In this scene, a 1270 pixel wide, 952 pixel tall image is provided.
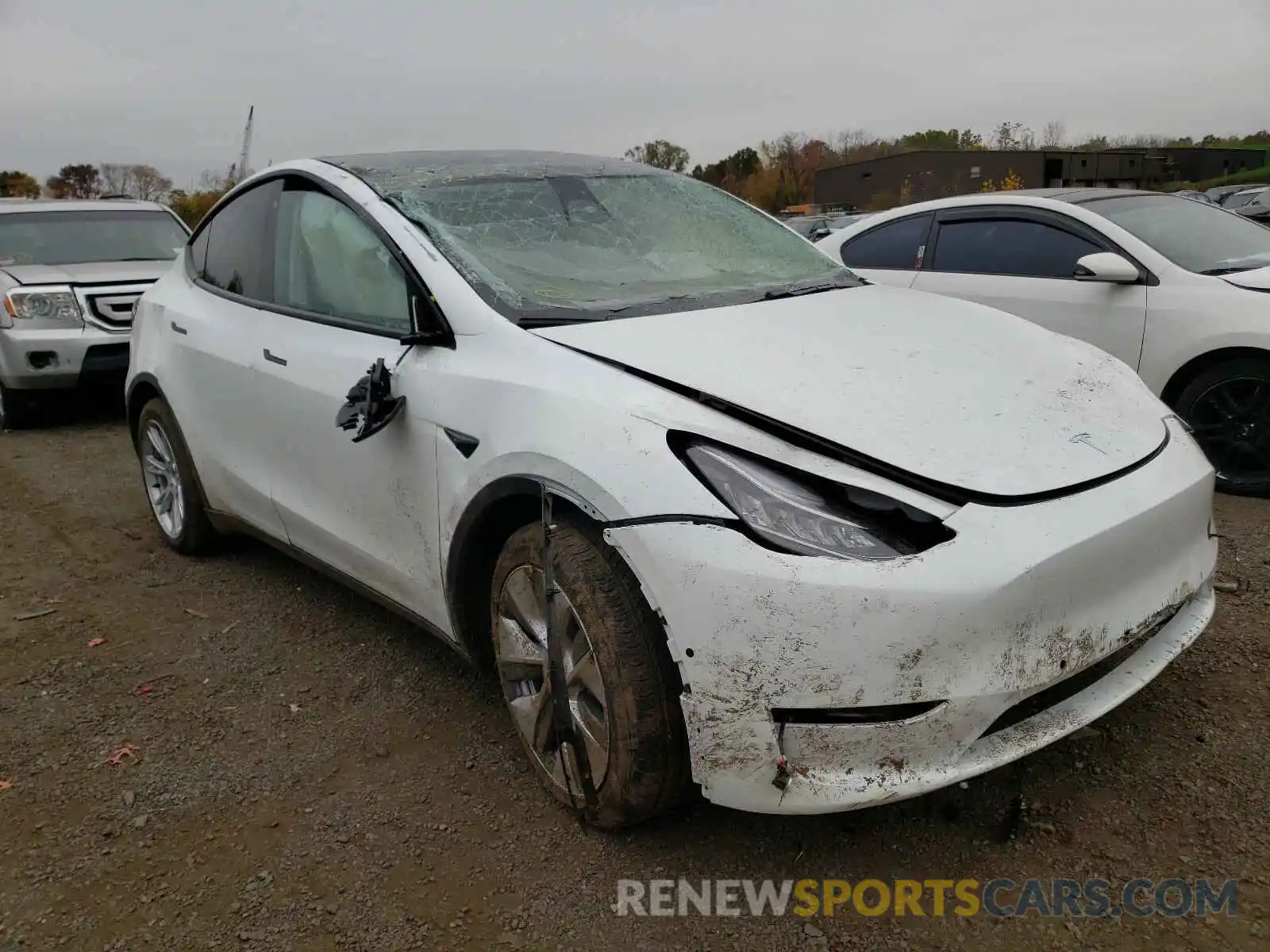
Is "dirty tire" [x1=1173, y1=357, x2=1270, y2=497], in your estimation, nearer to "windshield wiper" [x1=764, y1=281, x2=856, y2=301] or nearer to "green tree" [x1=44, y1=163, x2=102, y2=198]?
"windshield wiper" [x1=764, y1=281, x2=856, y2=301]

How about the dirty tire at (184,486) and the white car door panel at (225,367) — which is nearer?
the white car door panel at (225,367)

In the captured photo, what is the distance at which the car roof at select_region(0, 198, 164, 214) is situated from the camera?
8.58 meters

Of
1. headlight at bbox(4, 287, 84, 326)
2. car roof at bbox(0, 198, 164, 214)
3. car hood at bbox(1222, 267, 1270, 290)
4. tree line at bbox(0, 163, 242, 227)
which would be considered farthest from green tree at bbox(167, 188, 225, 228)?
car hood at bbox(1222, 267, 1270, 290)

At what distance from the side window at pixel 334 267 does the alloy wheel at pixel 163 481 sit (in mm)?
1298

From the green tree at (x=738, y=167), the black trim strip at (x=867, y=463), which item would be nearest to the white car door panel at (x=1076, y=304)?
the black trim strip at (x=867, y=463)

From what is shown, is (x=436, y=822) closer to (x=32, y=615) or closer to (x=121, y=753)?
(x=121, y=753)

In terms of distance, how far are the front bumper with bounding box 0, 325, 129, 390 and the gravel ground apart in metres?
4.65

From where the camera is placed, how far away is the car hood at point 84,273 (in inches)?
303

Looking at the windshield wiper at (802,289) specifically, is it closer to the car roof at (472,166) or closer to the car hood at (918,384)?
the car hood at (918,384)

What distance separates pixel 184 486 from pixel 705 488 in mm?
3020

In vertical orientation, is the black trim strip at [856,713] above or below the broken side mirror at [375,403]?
below

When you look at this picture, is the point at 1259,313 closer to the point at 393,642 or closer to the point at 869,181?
the point at 393,642

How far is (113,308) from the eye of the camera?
7.72 metres

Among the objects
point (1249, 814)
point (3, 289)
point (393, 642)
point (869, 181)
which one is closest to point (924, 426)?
point (1249, 814)
